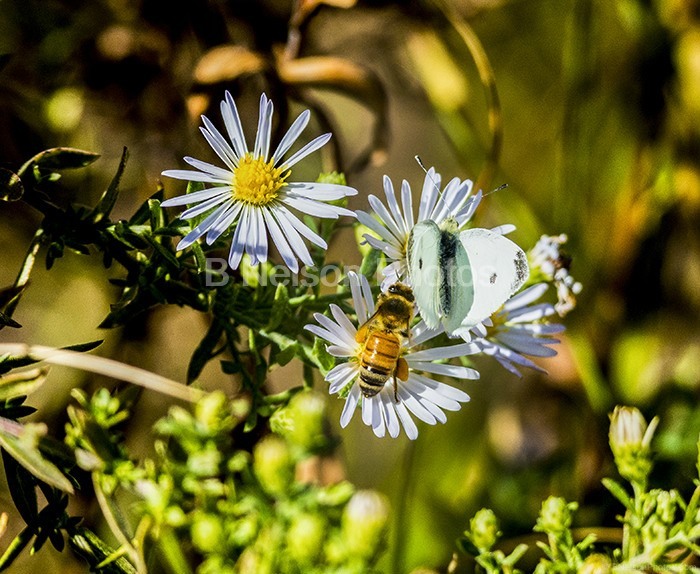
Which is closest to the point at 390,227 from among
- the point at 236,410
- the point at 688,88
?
the point at 236,410

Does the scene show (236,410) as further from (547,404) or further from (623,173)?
(623,173)

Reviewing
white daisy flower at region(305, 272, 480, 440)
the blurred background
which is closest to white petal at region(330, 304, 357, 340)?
white daisy flower at region(305, 272, 480, 440)

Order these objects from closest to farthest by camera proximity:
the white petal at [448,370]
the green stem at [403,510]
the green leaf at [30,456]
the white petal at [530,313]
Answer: the green leaf at [30,456], the white petal at [448,370], the white petal at [530,313], the green stem at [403,510]

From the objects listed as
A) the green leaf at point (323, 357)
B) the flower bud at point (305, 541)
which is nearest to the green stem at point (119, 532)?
the flower bud at point (305, 541)

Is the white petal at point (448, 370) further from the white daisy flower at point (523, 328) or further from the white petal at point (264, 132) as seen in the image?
the white petal at point (264, 132)

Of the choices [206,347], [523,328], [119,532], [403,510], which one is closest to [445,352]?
[523,328]

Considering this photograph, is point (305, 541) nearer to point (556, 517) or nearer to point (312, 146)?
point (556, 517)

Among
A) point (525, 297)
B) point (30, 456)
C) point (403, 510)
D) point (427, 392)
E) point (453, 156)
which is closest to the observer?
point (30, 456)
